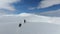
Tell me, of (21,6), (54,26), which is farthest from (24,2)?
(54,26)

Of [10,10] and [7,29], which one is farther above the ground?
[10,10]

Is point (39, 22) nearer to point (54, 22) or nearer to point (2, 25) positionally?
point (54, 22)

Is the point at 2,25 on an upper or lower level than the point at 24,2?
lower

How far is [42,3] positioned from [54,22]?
0.73 feet

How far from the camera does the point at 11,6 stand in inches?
27.8

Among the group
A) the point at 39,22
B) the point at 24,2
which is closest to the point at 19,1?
the point at 24,2

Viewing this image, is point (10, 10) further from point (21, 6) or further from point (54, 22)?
point (54, 22)

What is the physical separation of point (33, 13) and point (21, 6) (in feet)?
0.45

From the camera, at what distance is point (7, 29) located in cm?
73

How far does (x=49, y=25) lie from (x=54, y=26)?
0.05 metres

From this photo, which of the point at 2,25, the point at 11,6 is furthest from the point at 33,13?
the point at 2,25

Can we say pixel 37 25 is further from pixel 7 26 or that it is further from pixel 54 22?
pixel 7 26

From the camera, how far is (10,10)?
28.3 inches

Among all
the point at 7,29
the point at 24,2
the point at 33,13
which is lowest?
the point at 7,29
